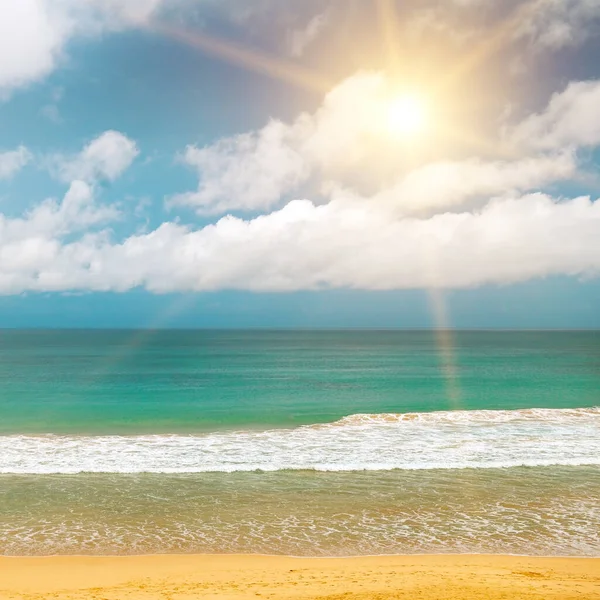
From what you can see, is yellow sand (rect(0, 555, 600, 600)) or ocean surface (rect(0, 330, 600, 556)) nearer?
yellow sand (rect(0, 555, 600, 600))

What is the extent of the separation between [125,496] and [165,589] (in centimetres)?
722

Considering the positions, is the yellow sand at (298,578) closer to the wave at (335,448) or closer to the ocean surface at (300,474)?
the ocean surface at (300,474)

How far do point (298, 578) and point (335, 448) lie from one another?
43.6ft

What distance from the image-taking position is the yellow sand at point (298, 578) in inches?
386

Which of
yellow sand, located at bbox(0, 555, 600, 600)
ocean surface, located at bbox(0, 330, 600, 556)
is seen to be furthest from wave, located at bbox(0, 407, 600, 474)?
yellow sand, located at bbox(0, 555, 600, 600)

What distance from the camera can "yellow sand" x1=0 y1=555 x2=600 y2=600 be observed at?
9.80m

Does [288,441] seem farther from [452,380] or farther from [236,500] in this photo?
[452,380]

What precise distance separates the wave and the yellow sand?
8.33m

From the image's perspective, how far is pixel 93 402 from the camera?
4059 centimetres

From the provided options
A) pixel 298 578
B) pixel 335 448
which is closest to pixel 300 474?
pixel 335 448

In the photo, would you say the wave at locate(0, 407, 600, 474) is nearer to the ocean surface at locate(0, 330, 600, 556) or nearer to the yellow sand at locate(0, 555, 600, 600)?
the ocean surface at locate(0, 330, 600, 556)

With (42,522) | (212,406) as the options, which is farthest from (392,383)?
(42,522)

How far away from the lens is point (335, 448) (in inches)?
935

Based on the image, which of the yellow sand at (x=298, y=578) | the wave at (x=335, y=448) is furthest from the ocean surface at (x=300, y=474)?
the yellow sand at (x=298, y=578)
